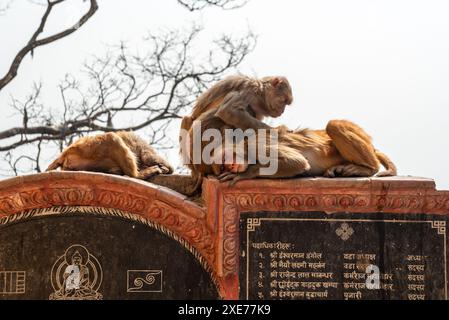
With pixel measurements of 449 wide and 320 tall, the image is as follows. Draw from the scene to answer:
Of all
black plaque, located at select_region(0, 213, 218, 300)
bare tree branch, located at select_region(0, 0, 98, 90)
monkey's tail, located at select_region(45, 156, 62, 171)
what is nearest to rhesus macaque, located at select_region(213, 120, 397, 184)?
black plaque, located at select_region(0, 213, 218, 300)

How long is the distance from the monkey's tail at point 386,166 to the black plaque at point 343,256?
1.90 feet

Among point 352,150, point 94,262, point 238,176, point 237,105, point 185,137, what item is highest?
point 237,105

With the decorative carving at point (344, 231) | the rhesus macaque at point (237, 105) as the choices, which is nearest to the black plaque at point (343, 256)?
the decorative carving at point (344, 231)

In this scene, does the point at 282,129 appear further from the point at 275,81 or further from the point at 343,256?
the point at 343,256

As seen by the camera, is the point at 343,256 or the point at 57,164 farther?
the point at 57,164

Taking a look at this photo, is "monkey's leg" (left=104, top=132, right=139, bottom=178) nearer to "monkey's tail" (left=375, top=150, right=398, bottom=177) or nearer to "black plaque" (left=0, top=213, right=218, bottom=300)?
"black plaque" (left=0, top=213, right=218, bottom=300)

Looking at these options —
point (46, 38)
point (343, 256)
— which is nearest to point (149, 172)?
point (343, 256)

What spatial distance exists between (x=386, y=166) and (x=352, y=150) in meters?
0.49

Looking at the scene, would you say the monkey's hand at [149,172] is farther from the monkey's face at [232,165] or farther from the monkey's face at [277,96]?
the monkey's face at [277,96]

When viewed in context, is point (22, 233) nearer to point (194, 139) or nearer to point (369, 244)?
point (194, 139)

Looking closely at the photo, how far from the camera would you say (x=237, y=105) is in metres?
9.71

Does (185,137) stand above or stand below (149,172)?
above

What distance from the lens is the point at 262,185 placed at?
30.9 feet

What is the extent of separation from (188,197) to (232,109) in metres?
1.09
